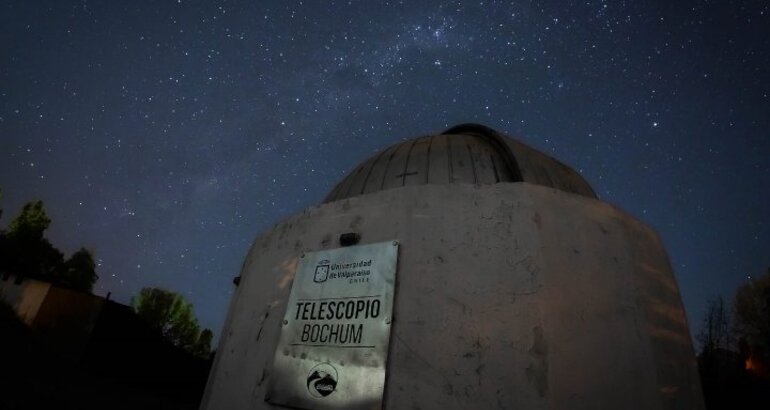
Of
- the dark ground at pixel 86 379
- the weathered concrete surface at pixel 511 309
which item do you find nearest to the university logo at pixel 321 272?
the weathered concrete surface at pixel 511 309

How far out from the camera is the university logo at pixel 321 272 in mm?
3440

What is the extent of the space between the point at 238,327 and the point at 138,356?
17910 millimetres

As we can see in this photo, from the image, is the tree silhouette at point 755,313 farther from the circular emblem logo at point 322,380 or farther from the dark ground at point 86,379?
the dark ground at point 86,379

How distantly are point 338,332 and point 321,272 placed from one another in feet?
2.09

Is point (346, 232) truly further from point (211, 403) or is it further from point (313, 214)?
point (211, 403)

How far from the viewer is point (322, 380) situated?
9.70 ft

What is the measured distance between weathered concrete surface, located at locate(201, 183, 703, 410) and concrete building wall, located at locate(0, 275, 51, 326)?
60.8 ft

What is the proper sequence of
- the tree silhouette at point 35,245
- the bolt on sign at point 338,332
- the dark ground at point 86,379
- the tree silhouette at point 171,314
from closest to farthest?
the bolt on sign at point 338,332, the dark ground at point 86,379, the tree silhouette at point 35,245, the tree silhouette at point 171,314

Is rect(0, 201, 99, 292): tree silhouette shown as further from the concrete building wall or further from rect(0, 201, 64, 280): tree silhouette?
the concrete building wall

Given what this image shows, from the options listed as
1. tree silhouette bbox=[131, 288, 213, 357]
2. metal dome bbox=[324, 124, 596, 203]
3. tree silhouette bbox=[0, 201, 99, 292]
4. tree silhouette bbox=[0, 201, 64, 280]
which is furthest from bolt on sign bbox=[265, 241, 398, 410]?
tree silhouette bbox=[131, 288, 213, 357]

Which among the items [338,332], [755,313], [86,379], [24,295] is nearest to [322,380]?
[338,332]

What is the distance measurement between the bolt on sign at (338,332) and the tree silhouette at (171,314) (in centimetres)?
4385

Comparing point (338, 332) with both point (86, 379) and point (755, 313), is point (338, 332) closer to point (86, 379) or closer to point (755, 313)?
point (86, 379)

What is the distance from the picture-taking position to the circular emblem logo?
2.90 metres
